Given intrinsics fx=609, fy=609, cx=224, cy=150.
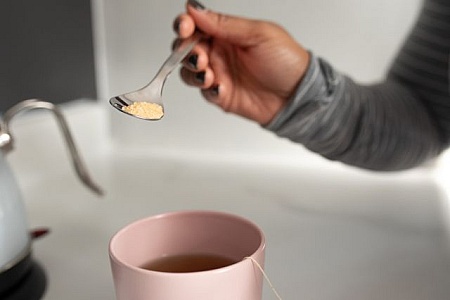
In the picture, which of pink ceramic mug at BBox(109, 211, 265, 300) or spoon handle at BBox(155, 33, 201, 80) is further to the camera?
spoon handle at BBox(155, 33, 201, 80)

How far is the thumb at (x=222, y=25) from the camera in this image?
559 mm

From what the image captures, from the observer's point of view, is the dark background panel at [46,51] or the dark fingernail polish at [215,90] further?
the dark background panel at [46,51]

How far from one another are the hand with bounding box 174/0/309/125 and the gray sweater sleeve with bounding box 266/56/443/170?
0.02m

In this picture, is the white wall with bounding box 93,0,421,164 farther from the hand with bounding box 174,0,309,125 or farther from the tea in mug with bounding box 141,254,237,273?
the tea in mug with bounding box 141,254,237,273

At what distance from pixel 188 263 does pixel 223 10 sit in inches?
21.1

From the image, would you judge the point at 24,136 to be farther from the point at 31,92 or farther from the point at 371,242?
the point at 371,242

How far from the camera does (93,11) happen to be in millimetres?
991

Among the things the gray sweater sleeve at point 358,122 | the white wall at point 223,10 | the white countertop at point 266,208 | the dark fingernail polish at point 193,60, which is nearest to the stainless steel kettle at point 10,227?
the white countertop at point 266,208

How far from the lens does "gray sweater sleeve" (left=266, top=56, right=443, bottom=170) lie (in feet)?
2.10

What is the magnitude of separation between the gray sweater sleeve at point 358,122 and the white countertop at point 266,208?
7 centimetres

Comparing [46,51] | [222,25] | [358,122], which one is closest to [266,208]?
[358,122]

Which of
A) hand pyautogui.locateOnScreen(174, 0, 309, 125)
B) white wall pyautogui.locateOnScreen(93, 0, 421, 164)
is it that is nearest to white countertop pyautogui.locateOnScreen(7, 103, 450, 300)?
white wall pyautogui.locateOnScreen(93, 0, 421, 164)

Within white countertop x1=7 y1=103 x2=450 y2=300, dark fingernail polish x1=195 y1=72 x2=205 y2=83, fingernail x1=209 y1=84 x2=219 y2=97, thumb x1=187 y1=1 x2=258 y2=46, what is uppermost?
thumb x1=187 y1=1 x2=258 y2=46

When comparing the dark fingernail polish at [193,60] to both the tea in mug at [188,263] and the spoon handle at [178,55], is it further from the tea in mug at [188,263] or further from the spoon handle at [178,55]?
the tea in mug at [188,263]
